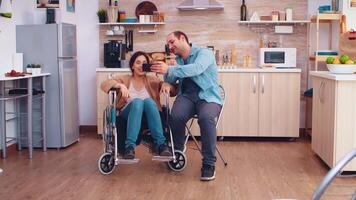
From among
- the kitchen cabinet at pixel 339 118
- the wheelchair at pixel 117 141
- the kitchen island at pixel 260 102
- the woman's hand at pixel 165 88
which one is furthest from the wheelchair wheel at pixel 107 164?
the kitchen island at pixel 260 102

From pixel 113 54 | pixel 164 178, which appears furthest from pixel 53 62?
pixel 164 178

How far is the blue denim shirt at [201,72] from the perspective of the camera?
425 centimetres

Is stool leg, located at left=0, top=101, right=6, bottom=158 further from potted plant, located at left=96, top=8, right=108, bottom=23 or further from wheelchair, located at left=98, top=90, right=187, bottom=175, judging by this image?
potted plant, located at left=96, top=8, right=108, bottom=23

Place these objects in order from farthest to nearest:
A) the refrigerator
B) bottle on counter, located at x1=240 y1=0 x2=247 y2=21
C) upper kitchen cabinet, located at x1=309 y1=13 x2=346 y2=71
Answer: bottle on counter, located at x1=240 y1=0 x2=247 y2=21 < upper kitchen cabinet, located at x1=309 y1=13 x2=346 y2=71 < the refrigerator

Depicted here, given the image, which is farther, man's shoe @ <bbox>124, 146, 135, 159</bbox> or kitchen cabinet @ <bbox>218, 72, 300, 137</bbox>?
kitchen cabinet @ <bbox>218, 72, 300, 137</bbox>

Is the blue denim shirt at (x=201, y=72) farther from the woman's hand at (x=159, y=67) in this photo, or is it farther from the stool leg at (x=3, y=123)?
the stool leg at (x=3, y=123)

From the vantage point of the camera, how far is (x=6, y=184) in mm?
4117

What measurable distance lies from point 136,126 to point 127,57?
2563 millimetres

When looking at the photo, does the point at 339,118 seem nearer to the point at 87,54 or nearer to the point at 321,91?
the point at 321,91

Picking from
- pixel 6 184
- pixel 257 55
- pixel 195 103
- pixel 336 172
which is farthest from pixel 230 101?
pixel 336 172

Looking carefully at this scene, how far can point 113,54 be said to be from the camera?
6.41 m

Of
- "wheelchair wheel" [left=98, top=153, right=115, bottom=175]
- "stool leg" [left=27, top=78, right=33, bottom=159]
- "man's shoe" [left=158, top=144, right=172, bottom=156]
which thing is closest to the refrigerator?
"stool leg" [left=27, top=78, right=33, bottom=159]

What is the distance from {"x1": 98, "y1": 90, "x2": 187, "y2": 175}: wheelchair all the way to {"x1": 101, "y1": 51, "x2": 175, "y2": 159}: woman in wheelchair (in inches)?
2.3

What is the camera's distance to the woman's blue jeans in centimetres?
428
